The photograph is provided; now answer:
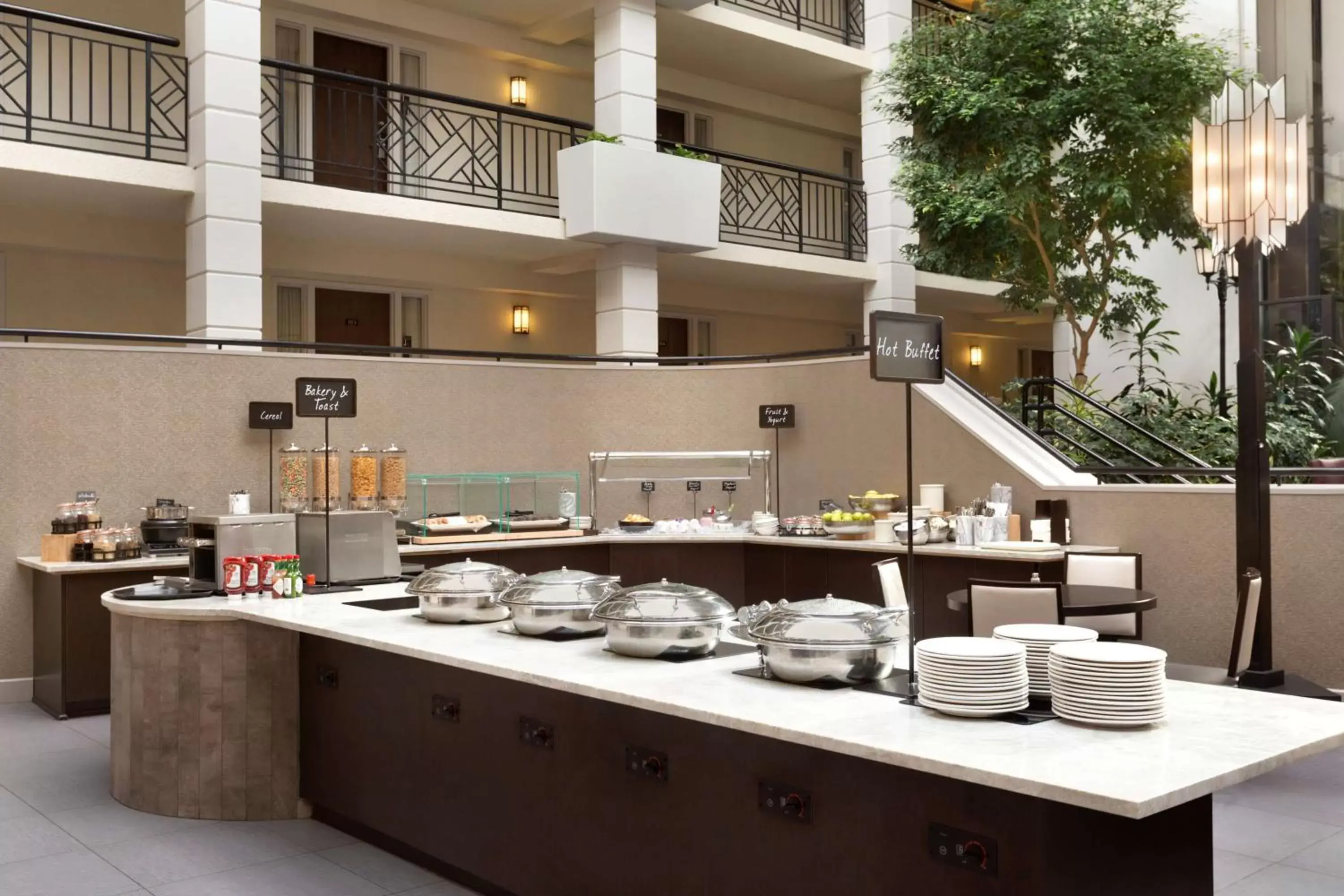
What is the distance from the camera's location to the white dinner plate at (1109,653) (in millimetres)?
2600

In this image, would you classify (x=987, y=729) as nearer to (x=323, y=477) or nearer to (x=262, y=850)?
(x=262, y=850)

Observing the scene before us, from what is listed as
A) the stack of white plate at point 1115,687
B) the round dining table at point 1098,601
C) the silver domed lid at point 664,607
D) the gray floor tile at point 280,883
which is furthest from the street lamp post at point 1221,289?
the gray floor tile at point 280,883

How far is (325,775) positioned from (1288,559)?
17.4 ft

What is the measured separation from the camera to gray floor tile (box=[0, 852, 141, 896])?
3.96 m

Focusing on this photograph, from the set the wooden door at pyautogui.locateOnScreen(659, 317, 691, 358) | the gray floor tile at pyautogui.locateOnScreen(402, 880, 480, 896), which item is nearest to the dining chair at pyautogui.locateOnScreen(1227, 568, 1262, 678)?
the gray floor tile at pyautogui.locateOnScreen(402, 880, 480, 896)

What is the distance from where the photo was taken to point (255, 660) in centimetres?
479

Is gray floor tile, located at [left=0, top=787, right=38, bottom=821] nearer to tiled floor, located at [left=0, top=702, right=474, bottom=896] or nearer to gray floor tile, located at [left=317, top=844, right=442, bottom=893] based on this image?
tiled floor, located at [left=0, top=702, right=474, bottom=896]

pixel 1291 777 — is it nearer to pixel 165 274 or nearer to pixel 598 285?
pixel 598 285

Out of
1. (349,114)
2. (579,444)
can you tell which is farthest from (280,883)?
(349,114)

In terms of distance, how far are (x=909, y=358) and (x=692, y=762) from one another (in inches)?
49.1

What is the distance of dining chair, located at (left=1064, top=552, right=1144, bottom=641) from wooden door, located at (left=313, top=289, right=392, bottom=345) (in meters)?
8.01

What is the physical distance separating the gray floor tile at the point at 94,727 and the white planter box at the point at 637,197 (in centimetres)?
619

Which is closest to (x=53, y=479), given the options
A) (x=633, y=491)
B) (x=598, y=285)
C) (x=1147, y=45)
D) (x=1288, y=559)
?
(x=633, y=491)

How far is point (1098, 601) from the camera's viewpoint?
5590 mm
